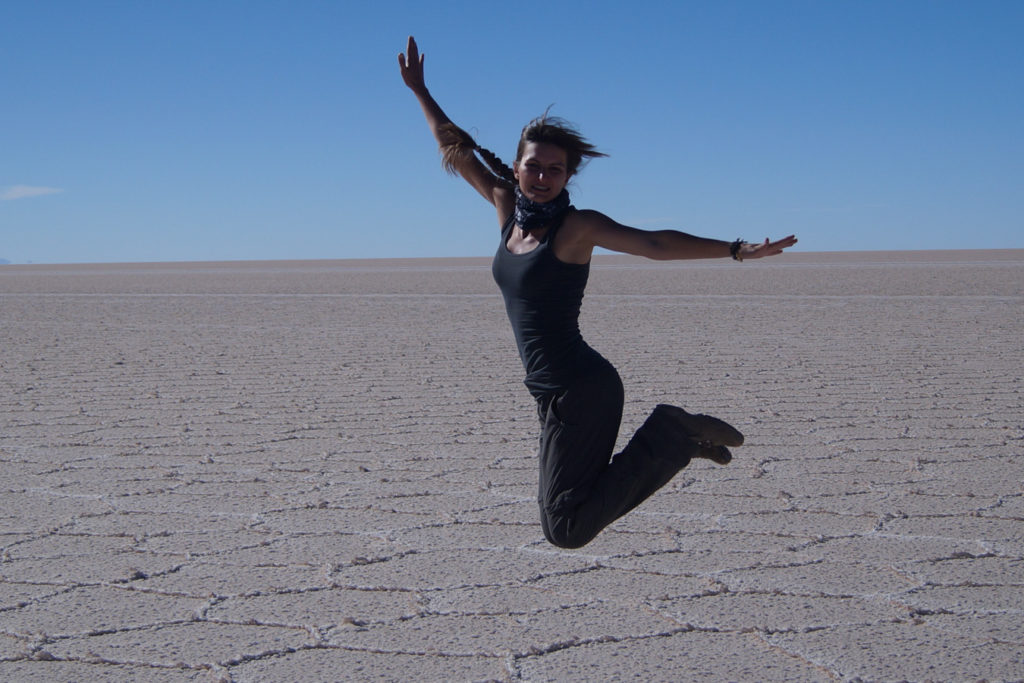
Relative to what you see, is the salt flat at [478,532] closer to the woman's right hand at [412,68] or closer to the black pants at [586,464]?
the black pants at [586,464]

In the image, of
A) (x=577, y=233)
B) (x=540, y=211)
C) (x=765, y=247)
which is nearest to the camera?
(x=765, y=247)

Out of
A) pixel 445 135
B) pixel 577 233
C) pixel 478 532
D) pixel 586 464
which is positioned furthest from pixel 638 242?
pixel 478 532

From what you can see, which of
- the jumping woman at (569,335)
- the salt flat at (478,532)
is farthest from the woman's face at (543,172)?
the salt flat at (478,532)

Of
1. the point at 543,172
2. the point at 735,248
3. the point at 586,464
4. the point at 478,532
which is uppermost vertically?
the point at 543,172

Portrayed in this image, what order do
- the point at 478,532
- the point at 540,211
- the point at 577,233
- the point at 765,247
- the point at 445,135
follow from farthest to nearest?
the point at 478,532 → the point at 445,135 → the point at 540,211 → the point at 577,233 → the point at 765,247

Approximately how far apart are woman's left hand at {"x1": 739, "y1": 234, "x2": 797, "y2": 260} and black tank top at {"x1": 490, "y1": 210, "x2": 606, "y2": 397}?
0.45 metres

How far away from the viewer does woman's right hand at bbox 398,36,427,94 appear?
4.40m

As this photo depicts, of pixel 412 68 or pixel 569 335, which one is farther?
pixel 412 68

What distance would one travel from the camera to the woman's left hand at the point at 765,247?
3135 millimetres

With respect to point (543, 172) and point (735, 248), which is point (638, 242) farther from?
point (543, 172)

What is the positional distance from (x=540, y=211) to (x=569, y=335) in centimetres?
36

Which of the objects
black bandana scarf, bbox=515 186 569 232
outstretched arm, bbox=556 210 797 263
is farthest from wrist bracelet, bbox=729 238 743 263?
black bandana scarf, bbox=515 186 569 232

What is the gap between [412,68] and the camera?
4.45m

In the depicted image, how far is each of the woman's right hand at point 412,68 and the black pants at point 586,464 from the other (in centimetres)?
151
